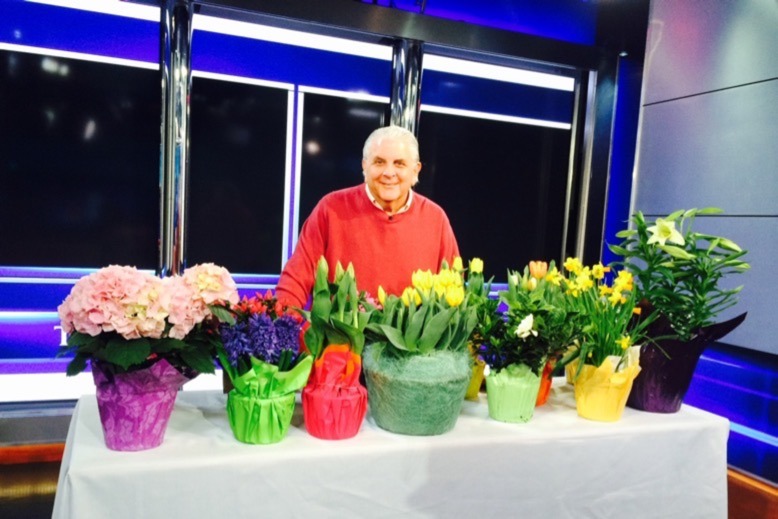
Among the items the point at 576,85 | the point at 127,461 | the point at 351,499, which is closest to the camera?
the point at 127,461

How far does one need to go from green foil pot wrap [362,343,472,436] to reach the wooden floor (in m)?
1.81

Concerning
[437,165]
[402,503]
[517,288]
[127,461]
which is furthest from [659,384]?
[437,165]

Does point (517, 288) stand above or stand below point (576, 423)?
above

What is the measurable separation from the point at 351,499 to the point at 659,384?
870 mm

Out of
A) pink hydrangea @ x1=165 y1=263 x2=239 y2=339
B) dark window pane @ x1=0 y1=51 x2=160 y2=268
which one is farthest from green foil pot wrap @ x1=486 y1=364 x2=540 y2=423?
dark window pane @ x1=0 y1=51 x2=160 y2=268

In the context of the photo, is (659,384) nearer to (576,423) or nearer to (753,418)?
(576,423)

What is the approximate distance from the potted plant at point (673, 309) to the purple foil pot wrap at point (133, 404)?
1.12 meters

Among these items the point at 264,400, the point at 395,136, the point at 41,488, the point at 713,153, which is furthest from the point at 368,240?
the point at 713,153

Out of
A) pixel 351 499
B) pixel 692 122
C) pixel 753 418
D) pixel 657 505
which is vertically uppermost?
pixel 692 122

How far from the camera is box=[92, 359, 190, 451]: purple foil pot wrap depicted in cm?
102

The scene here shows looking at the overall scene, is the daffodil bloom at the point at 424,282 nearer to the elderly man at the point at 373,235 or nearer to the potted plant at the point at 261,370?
the potted plant at the point at 261,370

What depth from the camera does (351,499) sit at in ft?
3.64

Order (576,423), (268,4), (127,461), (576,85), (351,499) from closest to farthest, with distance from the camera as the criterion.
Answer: (127,461)
(351,499)
(576,423)
(268,4)
(576,85)

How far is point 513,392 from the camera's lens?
50.6 inches
